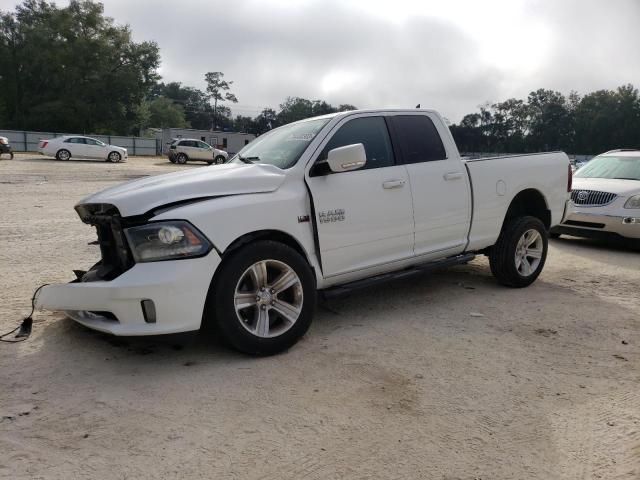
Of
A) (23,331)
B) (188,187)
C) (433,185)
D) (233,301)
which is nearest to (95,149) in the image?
(23,331)

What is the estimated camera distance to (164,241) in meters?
3.48

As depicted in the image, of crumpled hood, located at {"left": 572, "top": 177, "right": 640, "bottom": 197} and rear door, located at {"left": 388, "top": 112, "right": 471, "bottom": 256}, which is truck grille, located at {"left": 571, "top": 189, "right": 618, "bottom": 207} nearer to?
crumpled hood, located at {"left": 572, "top": 177, "right": 640, "bottom": 197}

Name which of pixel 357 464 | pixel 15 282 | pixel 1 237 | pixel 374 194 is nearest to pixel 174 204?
pixel 374 194

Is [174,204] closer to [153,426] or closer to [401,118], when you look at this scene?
[153,426]

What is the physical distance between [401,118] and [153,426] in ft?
11.6

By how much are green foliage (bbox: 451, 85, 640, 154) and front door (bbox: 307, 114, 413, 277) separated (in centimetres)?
8692

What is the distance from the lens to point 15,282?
18.3 ft

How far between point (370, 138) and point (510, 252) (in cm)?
216

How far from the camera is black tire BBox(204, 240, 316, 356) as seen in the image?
3615mm

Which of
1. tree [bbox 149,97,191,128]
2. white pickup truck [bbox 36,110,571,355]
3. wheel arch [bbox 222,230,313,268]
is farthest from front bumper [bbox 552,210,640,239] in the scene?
tree [bbox 149,97,191,128]

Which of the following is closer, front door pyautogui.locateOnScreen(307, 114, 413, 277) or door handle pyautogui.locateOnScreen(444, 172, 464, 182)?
front door pyautogui.locateOnScreen(307, 114, 413, 277)

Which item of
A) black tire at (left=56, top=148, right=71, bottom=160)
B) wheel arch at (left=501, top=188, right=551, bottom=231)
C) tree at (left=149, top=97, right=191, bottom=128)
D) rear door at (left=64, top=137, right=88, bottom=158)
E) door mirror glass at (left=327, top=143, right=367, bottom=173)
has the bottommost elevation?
wheel arch at (left=501, top=188, right=551, bottom=231)

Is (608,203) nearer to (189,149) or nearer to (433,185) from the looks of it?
(433,185)

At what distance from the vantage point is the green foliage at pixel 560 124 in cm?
9956
